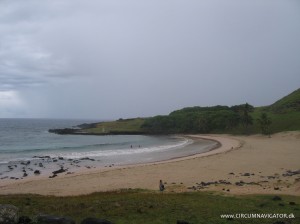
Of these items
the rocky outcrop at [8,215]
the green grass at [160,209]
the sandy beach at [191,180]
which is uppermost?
the rocky outcrop at [8,215]

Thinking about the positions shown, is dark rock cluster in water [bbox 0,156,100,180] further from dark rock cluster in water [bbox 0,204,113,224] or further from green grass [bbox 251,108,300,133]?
green grass [bbox 251,108,300,133]

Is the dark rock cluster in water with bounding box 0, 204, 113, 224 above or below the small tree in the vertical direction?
below

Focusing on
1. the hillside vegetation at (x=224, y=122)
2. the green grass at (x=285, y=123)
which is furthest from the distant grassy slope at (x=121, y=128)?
the green grass at (x=285, y=123)

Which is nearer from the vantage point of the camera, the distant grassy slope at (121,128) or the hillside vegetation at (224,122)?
the hillside vegetation at (224,122)

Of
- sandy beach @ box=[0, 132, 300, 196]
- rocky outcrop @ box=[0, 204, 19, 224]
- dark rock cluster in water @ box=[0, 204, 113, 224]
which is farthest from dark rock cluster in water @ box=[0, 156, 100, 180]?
rocky outcrop @ box=[0, 204, 19, 224]

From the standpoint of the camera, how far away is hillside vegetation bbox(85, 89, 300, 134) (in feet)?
339

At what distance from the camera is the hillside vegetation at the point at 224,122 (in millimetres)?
103250

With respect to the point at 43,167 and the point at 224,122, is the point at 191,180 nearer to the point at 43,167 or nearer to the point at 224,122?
the point at 43,167

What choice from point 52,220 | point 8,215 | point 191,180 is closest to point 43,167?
point 191,180

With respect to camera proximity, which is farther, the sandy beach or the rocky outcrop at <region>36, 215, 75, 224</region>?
the sandy beach

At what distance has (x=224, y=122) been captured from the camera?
127 m

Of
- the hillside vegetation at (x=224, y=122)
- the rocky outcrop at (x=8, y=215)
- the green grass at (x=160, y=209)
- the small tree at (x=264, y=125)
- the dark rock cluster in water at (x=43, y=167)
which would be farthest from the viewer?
the hillside vegetation at (x=224, y=122)

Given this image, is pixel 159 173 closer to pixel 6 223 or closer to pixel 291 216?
pixel 291 216

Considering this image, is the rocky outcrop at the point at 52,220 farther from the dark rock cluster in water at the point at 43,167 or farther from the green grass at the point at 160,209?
the dark rock cluster in water at the point at 43,167
